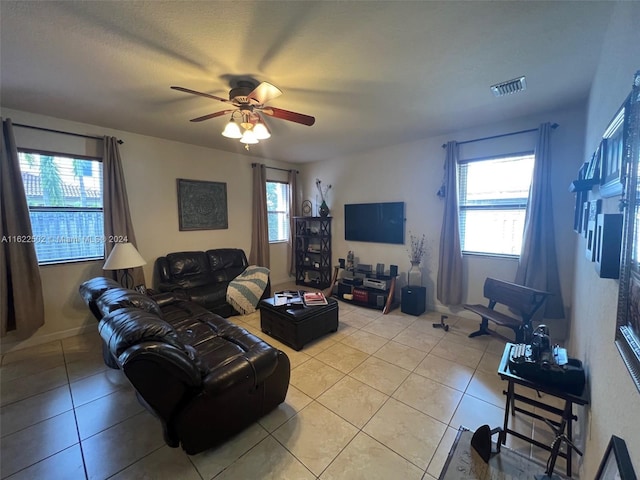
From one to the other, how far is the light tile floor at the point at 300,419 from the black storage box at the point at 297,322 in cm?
17

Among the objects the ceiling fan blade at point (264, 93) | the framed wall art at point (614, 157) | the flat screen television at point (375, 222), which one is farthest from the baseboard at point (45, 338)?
the framed wall art at point (614, 157)

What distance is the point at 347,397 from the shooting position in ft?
6.95

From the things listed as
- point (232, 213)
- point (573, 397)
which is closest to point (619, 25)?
point (573, 397)

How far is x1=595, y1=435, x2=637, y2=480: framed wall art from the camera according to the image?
666 mm

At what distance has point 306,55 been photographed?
6.15 feet

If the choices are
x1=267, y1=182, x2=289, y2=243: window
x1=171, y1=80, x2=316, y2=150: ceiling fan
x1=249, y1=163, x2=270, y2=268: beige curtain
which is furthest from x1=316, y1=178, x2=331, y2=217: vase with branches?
x1=171, y1=80, x2=316, y2=150: ceiling fan

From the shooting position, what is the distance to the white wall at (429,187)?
2879 mm

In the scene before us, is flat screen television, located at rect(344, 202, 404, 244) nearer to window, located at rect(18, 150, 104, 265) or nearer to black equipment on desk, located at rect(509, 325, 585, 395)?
black equipment on desk, located at rect(509, 325, 585, 395)

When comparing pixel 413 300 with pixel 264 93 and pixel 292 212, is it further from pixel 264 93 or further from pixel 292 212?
pixel 264 93

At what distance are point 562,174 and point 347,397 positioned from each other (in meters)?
3.31

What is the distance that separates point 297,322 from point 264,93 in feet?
7.22

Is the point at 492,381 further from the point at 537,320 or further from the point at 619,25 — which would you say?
the point at 619,25

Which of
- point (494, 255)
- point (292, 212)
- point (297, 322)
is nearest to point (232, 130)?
point (297, 322)

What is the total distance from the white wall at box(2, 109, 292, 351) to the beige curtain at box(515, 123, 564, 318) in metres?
4.20
